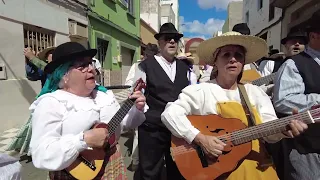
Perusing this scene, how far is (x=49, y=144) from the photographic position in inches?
59.3

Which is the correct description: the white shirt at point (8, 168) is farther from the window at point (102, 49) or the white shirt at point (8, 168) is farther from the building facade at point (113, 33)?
the window at point (102, 49)

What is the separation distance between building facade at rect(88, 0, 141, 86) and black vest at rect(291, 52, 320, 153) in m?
8.01

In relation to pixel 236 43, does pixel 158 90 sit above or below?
below

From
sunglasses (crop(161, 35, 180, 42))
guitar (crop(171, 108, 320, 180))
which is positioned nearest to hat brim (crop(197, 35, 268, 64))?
guitar (crop(171, 108, 320, 180))

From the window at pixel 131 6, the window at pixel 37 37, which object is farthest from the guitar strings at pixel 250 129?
the window at pixel 131 6

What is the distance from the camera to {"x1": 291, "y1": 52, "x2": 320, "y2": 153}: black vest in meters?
1.69

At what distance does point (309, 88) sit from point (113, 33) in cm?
1051

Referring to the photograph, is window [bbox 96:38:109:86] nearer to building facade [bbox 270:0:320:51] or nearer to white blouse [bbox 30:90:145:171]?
building facade [bbox 270:0:320:51]

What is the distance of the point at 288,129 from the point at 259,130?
172 millimetres

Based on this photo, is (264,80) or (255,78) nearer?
(264,80)

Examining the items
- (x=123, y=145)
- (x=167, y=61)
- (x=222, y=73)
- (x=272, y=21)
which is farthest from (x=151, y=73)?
(x=272, y=21)

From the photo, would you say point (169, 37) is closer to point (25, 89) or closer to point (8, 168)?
point (8, 168)

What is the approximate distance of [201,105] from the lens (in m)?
1.80

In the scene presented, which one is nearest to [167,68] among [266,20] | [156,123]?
[156,123]
